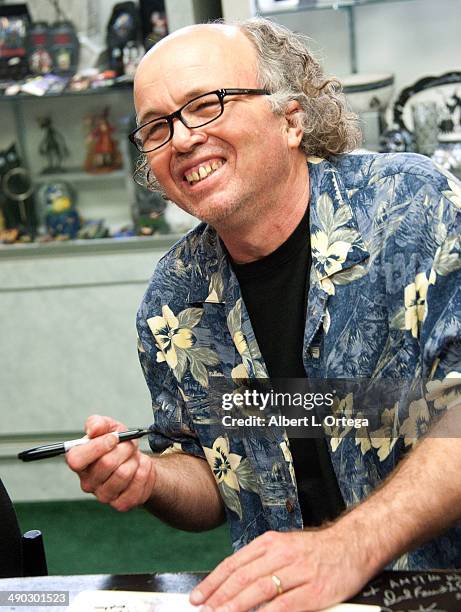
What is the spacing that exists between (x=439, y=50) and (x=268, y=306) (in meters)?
1.93

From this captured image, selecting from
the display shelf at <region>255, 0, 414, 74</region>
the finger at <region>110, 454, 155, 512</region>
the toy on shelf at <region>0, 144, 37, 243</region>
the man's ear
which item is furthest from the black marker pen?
the toy on shelf at <region>0, 144, 37, 243</region>

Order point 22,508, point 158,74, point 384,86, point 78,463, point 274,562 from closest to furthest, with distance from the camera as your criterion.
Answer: point 274,562 → point 78,463 → point 158,74 → point 384,86 → point 22,508

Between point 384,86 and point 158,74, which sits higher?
point 158,74

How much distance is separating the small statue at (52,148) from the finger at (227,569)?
251 centimetres

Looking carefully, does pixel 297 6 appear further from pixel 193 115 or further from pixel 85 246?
pixel 193 115

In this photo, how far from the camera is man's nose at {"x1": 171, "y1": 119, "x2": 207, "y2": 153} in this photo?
150cm

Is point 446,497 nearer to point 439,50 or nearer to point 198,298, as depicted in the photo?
point 198,298

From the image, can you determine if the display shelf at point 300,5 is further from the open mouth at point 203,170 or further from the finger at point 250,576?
the finger at point 250,576

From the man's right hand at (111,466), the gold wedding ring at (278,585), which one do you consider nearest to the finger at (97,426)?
the man's right hand at (111,466)

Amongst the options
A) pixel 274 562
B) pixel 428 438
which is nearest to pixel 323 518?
pixel 428 438

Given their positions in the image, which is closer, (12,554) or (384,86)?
(12,554)

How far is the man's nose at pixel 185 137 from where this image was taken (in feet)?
4.91

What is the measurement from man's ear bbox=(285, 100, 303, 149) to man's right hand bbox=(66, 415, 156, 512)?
58cm

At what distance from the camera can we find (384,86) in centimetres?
305
